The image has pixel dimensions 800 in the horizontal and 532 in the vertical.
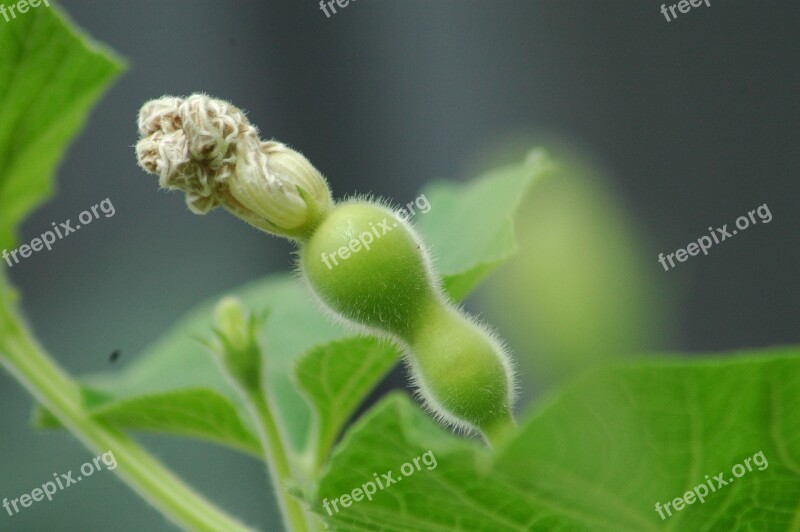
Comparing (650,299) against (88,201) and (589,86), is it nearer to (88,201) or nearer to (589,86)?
(589,86)

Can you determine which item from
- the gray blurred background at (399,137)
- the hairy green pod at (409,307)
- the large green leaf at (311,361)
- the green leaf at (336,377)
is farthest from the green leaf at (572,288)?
the hairy green pod at (409,307)

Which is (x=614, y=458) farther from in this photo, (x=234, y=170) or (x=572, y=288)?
(x=572, y=288)

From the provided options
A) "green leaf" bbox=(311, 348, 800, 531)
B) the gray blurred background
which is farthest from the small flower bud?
the gray blurred background

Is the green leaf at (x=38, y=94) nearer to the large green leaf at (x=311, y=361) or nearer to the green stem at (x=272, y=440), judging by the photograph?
the large green leaf at (x=311, y=361)

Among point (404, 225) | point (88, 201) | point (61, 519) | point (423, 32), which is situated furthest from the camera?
point (423, 32)

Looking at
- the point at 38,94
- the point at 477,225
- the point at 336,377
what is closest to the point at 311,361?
the point at 336,377

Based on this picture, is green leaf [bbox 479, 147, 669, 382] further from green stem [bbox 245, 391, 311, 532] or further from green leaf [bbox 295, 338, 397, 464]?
green stem [bbox 245, 391, 311, 532]

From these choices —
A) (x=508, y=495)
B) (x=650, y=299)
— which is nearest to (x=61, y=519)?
(x=650, y=299)
